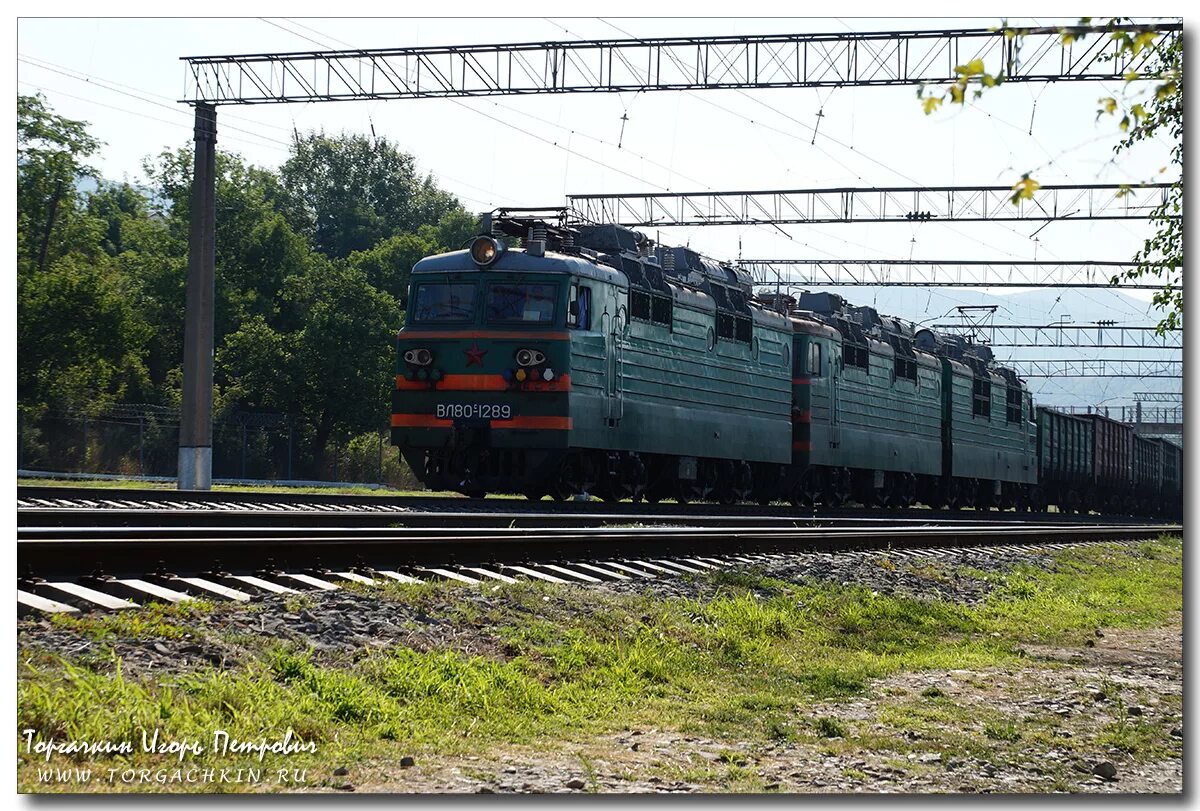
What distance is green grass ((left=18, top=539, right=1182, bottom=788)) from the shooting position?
21.6ft

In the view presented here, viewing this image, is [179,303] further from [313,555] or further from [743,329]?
[313,555]

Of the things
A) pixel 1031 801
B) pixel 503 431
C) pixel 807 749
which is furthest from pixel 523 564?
pixel 503 431

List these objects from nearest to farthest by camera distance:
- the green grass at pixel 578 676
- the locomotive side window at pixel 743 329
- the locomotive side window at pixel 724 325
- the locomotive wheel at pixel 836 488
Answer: the green grass at pixel 578 676 < the locomotive side window at pixel 724 325 < the locomotive side window at pixel 743 329 < the locomotive wheel at pixel 836 488

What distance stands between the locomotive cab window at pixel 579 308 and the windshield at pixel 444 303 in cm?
159

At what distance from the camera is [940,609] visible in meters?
13.9

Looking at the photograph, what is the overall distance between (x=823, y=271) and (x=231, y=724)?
5177 centimetres

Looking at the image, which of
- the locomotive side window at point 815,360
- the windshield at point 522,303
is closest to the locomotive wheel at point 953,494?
the locomotive side window at point 815,360

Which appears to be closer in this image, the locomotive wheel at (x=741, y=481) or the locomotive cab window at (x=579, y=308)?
the locomotive cab window at (x=579, y=308)

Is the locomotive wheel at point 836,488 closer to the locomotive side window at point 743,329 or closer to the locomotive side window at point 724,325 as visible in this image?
the locomotive side window at point 743,329

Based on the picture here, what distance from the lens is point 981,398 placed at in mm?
43594

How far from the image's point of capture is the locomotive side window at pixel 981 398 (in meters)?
42.9

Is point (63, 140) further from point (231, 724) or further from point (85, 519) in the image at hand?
point (231, 724)

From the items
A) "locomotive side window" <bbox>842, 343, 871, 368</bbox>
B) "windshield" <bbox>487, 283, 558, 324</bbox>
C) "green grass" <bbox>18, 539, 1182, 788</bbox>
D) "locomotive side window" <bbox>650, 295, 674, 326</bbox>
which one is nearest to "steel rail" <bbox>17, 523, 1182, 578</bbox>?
"green grass" <bbox>18, 539, 1182, 788</bbox>

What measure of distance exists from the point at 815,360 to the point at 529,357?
11478 mm
